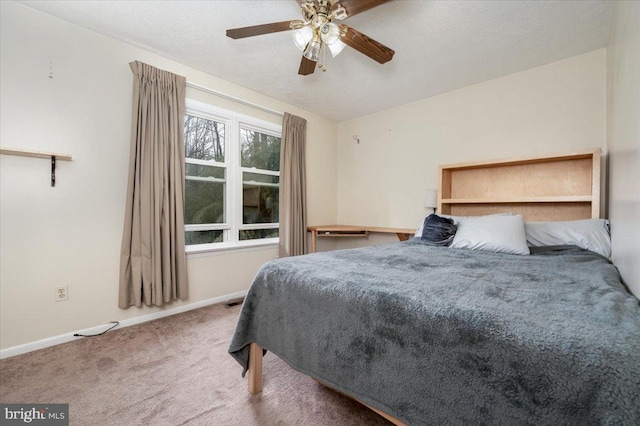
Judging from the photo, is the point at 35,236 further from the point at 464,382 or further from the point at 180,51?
the point at 464,382

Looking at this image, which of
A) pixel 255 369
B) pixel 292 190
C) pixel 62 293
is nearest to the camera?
pixel 255 369

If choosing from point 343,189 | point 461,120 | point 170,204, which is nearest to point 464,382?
point 170,204

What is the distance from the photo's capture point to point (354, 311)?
3.40 feet

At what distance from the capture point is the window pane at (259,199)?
333cm

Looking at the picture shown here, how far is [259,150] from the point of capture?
11.3 feet

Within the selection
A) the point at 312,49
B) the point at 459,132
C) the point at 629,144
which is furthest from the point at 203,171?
the point at 629,144

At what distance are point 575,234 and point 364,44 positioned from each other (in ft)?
6.99

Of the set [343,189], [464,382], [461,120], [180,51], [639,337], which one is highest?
[180,51]

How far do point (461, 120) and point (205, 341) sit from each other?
345cm

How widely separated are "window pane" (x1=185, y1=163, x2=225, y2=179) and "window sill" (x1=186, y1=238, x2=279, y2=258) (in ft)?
2.57

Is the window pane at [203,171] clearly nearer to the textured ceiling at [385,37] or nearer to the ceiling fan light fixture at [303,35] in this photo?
the textured ceiling at [385,37]

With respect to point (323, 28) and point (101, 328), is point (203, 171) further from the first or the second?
point (323, 28)

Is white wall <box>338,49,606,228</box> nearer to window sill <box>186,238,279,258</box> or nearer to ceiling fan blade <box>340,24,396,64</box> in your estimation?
window sill <box>186,238,279,258</box>

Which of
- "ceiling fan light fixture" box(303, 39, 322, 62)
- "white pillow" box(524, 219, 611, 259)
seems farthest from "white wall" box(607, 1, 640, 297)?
"ceiling fan light fixture" box(303, 39, 322, 62)
